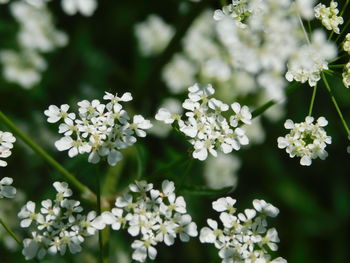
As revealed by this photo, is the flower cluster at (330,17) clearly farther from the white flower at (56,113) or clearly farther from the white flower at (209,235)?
the white flower at (56,113)

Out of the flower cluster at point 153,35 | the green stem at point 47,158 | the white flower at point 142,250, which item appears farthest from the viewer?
the flower cluster at point 153,35

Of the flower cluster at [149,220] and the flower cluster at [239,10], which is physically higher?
the flower cluster at [239,10]

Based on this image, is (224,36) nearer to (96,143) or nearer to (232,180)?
(232,180)

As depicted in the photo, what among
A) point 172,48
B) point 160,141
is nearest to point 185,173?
point 172,48

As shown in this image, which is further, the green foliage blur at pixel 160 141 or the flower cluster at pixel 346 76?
the green foliage blur at pixel 160 141

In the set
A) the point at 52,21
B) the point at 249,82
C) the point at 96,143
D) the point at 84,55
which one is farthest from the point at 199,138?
the point at 52,21

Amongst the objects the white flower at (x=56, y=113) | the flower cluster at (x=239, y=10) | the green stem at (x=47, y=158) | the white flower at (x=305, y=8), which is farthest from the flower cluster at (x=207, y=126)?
the white flower at (x=305, y=8)

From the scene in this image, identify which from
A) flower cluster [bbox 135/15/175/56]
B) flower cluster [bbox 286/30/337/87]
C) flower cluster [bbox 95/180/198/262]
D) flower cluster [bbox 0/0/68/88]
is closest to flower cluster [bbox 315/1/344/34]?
flower cluster [bbox 286/30/337/87]
